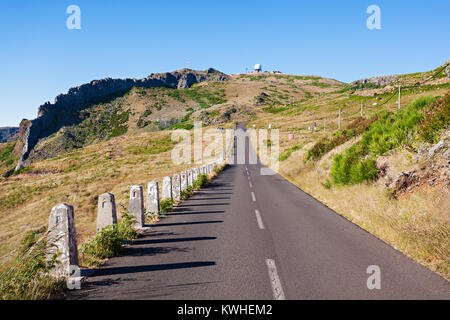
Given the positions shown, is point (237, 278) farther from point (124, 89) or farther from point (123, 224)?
point (124, 89)

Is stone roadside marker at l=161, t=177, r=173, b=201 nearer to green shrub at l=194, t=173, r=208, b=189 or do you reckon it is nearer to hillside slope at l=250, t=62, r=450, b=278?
green shrub at l=194, t=173, r=208, b=189

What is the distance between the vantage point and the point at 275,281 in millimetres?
4504

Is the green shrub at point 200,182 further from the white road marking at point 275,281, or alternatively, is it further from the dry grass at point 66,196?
the white road marking at point 275,281

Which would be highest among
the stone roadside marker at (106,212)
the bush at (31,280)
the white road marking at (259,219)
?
the stone roadside marker at (106,212)

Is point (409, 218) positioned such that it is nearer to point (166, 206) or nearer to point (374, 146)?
point (374, 146)

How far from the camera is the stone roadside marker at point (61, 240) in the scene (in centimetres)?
453

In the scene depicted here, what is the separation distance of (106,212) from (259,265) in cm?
356

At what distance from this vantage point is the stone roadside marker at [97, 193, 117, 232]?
642cm

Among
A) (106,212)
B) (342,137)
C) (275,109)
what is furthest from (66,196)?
(275,109)

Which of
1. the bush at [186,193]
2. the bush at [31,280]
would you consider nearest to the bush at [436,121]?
the bush at [186,193]

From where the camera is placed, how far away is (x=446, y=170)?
729cm

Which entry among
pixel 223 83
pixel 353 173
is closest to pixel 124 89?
pixel 223 83

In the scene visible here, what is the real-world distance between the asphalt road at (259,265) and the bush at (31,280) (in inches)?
16.0

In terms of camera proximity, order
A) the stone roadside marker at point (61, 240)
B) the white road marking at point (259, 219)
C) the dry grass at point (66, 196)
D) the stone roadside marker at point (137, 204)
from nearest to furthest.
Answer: the stone roadside marker at point (61, 240) < the stone roadside marker at point (137, 204) < the white road marking at point (259, 219) < the dry grass at point (66, 196)
